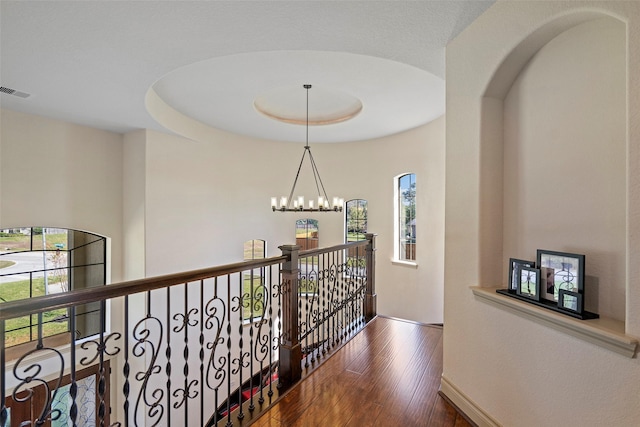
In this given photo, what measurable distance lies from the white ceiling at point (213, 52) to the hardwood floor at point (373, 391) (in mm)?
2712

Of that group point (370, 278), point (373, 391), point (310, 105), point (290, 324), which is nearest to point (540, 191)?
point (373, 391)

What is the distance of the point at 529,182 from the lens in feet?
6.23

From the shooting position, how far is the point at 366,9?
2111 millimetres

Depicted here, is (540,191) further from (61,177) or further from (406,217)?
(61,177)

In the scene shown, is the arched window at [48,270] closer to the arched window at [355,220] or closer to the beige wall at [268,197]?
the beige wall at [268,197]

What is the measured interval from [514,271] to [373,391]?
1.41m

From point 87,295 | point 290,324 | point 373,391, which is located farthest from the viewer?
point 290,324

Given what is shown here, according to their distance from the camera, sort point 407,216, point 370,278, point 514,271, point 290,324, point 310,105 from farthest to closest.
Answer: point 407,216, point 310,105, point 370,278, point 290,324, point 514,271

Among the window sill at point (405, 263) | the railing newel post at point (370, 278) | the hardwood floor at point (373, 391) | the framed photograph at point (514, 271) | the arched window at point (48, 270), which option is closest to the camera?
the framed photograph at point (514, 271)

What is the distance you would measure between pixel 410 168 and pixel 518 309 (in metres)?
4.36

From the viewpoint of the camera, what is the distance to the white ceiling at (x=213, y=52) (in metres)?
2.15

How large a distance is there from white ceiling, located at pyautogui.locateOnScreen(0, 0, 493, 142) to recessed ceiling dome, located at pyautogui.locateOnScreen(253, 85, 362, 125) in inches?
6.6

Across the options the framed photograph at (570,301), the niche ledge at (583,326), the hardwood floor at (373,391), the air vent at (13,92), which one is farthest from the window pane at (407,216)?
the air vent at (13,92)

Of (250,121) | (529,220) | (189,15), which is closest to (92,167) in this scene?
(250,121)
